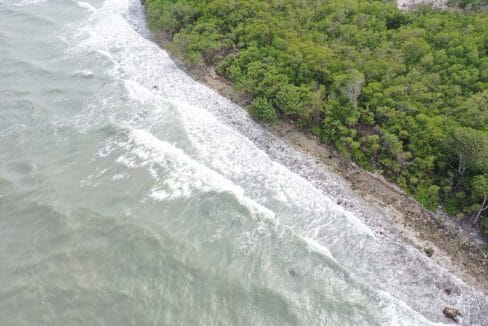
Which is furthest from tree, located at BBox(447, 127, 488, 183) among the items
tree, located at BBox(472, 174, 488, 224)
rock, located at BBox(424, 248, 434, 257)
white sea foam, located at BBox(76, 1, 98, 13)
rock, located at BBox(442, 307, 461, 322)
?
white sea foam, located at BBox(76, 1, 98, 13)

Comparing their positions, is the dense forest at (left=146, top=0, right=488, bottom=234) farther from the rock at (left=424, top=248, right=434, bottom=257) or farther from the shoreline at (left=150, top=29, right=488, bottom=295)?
the rock at (left=424, top=248, right=434, bottom=257)

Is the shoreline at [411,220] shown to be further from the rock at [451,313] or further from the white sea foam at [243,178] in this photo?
the rock at [451,313]

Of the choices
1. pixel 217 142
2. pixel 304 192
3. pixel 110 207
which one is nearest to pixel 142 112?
pixel 217 142

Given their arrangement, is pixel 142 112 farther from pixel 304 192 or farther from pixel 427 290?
pixel 427 290

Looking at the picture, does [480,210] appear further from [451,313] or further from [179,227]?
[179,227]

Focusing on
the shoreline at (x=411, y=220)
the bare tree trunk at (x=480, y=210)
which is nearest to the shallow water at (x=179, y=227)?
the shoreline at (x=411, y=220)

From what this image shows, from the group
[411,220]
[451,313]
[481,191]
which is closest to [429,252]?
[411,220]
